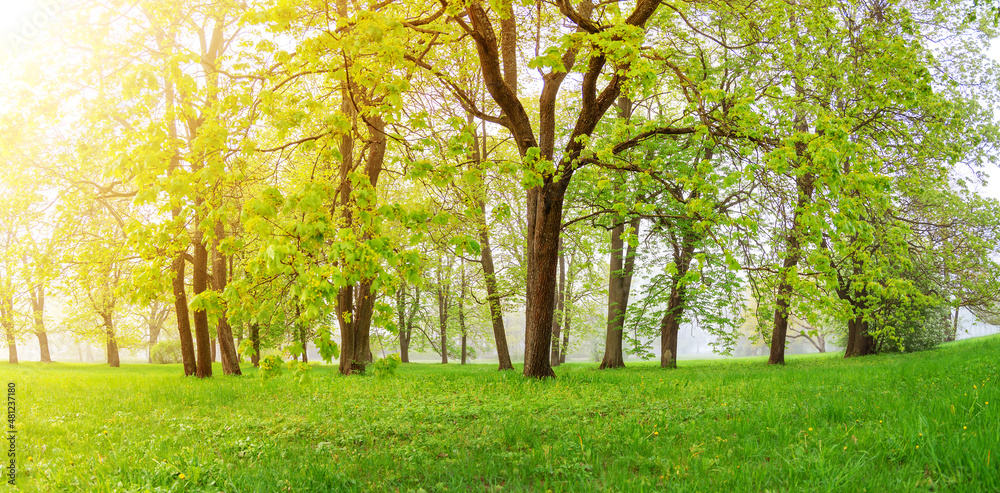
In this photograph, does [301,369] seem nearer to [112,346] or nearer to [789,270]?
[789,270]

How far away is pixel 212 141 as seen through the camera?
467 cm

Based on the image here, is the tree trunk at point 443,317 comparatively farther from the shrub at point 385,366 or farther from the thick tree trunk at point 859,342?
the shrub at point 385,366

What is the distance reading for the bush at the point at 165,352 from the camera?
3189 cm

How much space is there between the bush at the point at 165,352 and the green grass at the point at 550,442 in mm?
27945

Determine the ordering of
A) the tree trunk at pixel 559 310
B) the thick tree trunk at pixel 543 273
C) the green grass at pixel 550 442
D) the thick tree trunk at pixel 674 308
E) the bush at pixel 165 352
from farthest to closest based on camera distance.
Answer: the bush at pixel 165 352 → the tree trunk at pixel 559 310 → the thick tree trunk at pixel 674 308 → the thick tree trunk at pixel 543 273 → the green grass at pixel 550 442

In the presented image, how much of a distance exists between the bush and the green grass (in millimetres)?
27945

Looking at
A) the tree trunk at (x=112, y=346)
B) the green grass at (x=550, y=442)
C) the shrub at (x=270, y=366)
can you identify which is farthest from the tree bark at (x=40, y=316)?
the shrub at (x=270, y=366)

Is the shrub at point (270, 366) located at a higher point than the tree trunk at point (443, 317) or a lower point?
higher

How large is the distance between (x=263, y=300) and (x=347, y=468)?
2.05 metres

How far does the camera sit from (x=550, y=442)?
497 cm

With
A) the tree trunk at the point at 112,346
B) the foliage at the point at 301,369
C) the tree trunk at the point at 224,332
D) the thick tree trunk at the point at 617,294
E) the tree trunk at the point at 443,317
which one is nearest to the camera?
the foliage at the point at 301,369

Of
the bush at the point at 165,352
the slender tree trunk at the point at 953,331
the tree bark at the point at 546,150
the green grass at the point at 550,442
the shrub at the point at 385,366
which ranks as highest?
the tree bark at the point at 546,150

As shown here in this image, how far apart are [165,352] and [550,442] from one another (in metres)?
35.7

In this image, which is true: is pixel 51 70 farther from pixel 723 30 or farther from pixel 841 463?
pixel 841 463
